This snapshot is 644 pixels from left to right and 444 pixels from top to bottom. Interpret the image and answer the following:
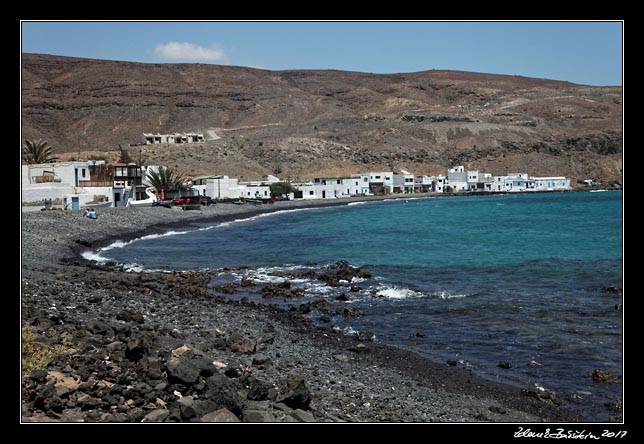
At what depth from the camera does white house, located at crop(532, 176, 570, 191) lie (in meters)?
137

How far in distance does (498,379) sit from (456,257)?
22096 millimetres

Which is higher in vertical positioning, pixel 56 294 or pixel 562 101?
pixel 562 101

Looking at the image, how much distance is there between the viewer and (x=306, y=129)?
157 metres

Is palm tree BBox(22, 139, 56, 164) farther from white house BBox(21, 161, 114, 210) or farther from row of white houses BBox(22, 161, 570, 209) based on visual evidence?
white house BBox(21, 161, 114, 210)

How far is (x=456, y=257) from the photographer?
3581 cm

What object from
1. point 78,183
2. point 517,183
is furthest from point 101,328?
point 517,183

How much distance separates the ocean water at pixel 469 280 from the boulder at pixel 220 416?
6.74 metres

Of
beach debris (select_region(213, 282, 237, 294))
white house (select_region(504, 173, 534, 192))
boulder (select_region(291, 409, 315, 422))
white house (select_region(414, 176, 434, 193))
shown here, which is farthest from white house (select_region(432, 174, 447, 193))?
boulder (select_region(291, 409, 315, 422))

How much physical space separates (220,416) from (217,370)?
2192 millimetres

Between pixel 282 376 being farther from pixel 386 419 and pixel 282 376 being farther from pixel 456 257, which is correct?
pixel 456 257

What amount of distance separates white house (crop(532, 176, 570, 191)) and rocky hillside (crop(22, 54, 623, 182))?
8.61 meters

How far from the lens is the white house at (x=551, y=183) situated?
449ft

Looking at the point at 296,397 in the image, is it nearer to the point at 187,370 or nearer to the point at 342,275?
the point at 187,370

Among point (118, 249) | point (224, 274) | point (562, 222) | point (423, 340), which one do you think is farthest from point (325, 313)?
A: point (562, 222)
